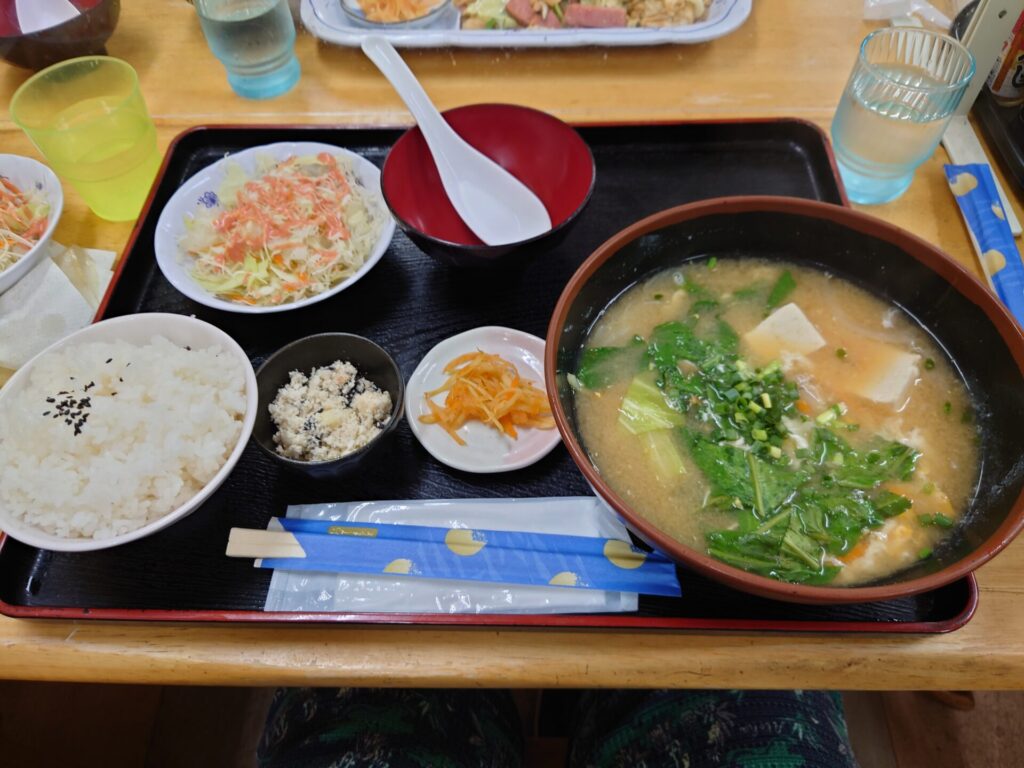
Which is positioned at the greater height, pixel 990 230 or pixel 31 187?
pixel 990 230

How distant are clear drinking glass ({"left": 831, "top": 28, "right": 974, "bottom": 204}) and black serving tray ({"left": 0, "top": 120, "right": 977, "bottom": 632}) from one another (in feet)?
0.33

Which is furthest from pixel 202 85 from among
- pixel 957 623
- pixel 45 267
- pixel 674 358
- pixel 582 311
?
pixel 957 623

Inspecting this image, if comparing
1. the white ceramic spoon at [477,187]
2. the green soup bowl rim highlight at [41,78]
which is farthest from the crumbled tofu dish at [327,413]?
the green soup bowl rim highlight at [41,78]

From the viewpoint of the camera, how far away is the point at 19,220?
5.44 feet

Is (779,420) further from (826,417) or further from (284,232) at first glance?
(284,232)

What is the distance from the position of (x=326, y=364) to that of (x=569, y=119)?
3.49 feet

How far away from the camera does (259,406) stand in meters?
1.32

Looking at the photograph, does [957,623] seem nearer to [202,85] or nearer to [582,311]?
[582,311]

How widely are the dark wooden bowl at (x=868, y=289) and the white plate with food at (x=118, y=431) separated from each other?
65cm

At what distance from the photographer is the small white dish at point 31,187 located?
156 centimetres

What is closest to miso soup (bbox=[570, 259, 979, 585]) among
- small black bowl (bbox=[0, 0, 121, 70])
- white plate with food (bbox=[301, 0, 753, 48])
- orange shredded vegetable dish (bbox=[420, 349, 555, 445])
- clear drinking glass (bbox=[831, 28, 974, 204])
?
orange shredded vegetable dish (bbox=[420, 349, 555, 445])

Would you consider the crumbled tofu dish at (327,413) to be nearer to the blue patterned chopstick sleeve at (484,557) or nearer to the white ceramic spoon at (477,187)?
the blue patterned chopstick sleeve at (484,557)

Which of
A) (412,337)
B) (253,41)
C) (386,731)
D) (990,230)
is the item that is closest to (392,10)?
(253,41)

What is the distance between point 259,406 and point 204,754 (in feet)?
4.36
